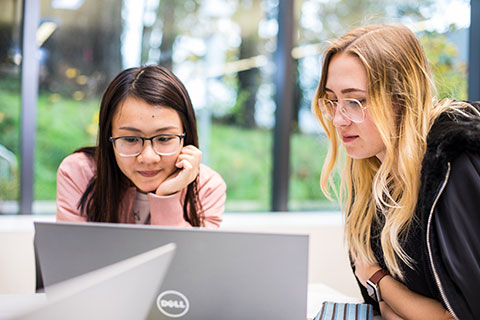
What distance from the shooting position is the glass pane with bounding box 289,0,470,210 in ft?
11.5

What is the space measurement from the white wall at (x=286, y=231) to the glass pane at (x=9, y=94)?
23cm

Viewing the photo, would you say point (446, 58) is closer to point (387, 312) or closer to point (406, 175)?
point (406, 175)

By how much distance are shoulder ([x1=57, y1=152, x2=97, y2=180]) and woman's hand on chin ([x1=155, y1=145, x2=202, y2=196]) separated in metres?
0.27

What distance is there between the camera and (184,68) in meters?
3.27

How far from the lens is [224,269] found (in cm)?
88

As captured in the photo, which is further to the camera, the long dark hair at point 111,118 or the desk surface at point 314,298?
the long dark hair at point 111,118

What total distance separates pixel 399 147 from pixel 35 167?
2310mm

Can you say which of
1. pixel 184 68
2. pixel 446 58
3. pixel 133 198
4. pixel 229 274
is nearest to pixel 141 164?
pixel 133 198

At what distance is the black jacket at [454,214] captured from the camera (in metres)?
1.08

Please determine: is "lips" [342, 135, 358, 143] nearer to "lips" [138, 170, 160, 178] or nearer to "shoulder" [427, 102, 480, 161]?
"shoulder" [427, 102, 480, 161]

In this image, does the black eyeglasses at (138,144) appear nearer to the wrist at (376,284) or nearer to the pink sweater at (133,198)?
the pink sweater at (133,198)

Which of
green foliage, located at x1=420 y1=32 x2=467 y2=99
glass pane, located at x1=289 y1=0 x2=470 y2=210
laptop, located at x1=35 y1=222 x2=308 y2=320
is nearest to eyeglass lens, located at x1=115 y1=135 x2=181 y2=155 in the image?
laptop, located at x1=35 y1=222 x2=308 y2=320

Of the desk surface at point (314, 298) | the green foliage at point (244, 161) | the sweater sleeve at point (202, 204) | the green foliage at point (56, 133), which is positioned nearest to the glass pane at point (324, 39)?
the green foliage at point (244, 161)

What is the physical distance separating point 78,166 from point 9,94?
148cm
